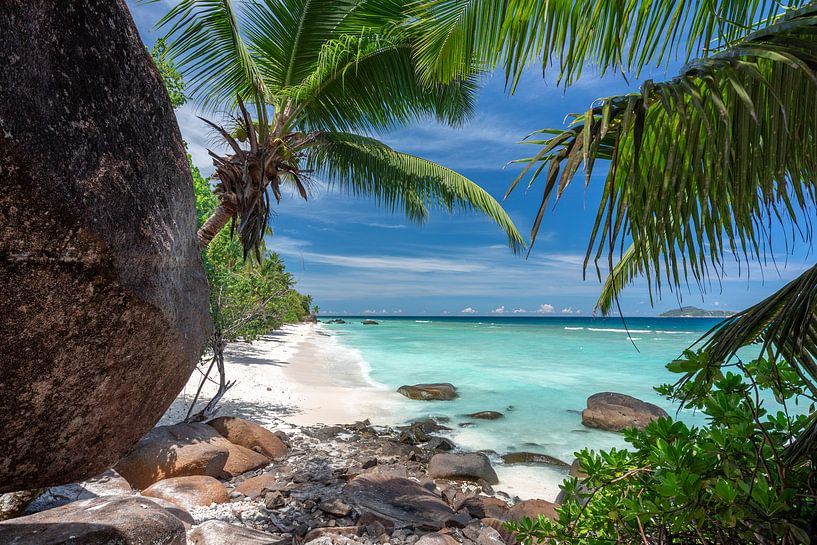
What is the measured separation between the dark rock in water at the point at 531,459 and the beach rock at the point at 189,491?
14.6 ft

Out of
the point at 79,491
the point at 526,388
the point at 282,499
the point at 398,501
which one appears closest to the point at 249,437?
the point at 282,499

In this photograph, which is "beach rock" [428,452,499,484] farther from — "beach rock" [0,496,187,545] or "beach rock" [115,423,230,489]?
"beach rock" [0,496,187,545]

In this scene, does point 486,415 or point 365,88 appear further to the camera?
point 486,415

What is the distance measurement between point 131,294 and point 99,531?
5.05 ft

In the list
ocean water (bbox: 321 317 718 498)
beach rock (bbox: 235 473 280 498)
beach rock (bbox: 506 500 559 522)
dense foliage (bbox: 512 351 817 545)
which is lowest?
ocean water (bbox: 321 317 718 498)

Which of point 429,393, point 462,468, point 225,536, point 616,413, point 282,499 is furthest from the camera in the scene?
point 429,393

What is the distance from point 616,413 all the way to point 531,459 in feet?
10.8

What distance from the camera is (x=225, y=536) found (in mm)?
2959

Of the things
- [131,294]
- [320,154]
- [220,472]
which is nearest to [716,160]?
[131,294]

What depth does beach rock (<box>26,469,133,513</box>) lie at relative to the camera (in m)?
3.09

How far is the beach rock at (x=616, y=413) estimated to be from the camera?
29.2 ft

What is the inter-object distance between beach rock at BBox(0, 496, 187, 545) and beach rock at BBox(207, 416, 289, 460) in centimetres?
321

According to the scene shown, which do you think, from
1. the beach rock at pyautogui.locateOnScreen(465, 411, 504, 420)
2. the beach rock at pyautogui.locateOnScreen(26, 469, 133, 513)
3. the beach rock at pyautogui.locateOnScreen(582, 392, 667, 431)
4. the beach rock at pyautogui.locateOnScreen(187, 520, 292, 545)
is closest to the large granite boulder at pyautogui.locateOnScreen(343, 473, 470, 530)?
the beach rock at pyautogui.locateOnScreen(187, 520, 292, 545)

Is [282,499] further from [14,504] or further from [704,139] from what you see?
[704,139]
